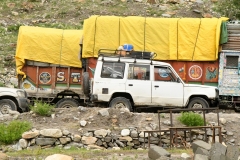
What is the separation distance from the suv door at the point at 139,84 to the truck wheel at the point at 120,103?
0.24 m

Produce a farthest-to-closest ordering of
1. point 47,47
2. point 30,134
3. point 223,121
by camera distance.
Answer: point 47,47 < point 223,121 < point 30,134

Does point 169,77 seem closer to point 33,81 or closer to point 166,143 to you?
point 166,143

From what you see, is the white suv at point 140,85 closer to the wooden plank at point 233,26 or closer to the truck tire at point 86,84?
the truck tire at point 86,84

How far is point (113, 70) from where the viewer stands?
1308 centimetres

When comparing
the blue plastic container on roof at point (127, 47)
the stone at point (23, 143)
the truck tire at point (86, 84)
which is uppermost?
the blue plastic container on roof at point (127, 47)

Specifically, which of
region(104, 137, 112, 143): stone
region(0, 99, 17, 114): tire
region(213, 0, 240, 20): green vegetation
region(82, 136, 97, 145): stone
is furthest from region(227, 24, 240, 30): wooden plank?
region(213, 0, 240, 20): green vegetation

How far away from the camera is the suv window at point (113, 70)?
13.0 meters

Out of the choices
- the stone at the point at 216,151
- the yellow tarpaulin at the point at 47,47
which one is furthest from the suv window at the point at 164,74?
the stone at the point at 216,151

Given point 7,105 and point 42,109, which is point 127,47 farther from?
point 7,105

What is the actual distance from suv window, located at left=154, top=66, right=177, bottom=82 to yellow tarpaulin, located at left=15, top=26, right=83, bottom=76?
9.52ft

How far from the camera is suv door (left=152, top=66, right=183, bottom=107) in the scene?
42.8ft

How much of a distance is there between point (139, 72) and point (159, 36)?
1.97 m

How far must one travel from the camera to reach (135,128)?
433 inches

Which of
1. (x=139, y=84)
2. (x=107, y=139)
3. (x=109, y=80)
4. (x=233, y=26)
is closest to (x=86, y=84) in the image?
(x=109, y=80)
